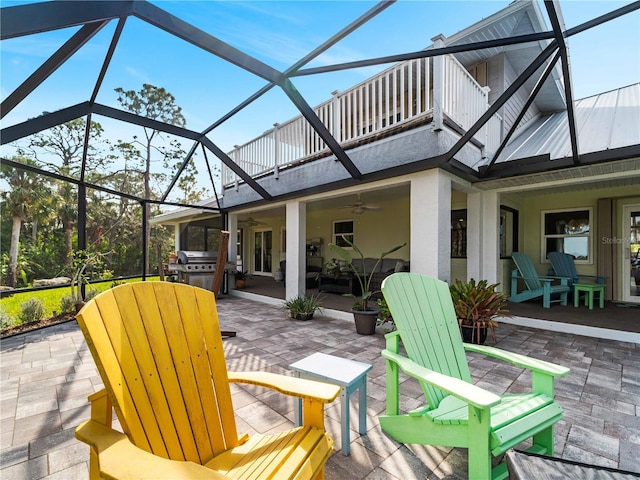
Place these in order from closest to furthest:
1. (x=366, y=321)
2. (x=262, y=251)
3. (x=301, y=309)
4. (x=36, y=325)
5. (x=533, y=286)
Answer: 1. (x=366, y=321)
2. (x=36, y=325)
3. (x=301, y=309)
4. (x=533, y=286)
5. (x=262, y=251)

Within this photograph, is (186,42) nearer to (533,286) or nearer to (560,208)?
(533,286)

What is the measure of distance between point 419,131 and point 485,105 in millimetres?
2289

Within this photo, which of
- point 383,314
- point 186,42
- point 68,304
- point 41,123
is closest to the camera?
point 186,42

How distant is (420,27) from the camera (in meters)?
4.23

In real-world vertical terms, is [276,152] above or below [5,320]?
above

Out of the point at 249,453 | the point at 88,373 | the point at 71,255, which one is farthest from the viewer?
the point at 71,255

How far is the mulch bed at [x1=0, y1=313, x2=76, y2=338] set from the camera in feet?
15.8

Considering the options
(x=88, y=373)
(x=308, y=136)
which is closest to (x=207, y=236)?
(x=308, y=136)

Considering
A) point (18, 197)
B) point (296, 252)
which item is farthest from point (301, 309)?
point (18, 197)

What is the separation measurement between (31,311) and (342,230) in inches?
317

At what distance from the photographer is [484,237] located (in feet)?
19.1

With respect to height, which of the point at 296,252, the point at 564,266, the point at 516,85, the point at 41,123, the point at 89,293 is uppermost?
the point at 516,85

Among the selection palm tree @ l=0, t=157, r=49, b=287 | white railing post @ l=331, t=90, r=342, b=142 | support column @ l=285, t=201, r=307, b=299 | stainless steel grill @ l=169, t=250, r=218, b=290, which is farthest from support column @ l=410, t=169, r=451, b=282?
palm tree @ l=0, t=157, r=49, b=287

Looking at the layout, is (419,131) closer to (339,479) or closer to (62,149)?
(339,479)
